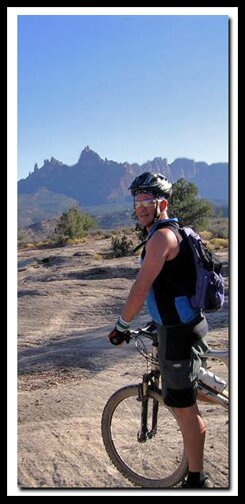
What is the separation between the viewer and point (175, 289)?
2699 mm

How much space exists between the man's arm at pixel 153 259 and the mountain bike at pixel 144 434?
58 cm

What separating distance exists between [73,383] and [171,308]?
3575 millimetres

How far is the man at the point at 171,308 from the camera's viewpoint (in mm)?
2637

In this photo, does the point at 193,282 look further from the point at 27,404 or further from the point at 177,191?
the point at 177,191

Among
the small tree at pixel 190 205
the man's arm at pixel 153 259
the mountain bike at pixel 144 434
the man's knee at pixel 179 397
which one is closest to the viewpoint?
the man's arm at pixel 153 259

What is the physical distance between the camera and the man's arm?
2.57 metres

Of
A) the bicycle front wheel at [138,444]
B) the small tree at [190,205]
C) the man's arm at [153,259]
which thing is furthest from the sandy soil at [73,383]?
the small tree at [190,205]

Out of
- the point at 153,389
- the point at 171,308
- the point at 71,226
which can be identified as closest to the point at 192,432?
the point at 153,389

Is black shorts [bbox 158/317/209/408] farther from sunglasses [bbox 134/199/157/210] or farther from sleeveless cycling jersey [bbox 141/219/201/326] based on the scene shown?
sunglasses [bbox 134/199/157/210]

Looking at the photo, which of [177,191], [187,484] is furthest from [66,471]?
[177,191]

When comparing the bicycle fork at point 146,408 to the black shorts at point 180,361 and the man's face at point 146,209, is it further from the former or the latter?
the man's face at point 146,209

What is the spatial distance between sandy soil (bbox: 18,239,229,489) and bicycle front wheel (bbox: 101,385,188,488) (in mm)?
126

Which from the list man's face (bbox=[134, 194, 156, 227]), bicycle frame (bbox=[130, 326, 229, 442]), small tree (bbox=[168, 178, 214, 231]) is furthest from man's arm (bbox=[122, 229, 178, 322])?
small tree (bbox=[168, 178, 214, 231])
